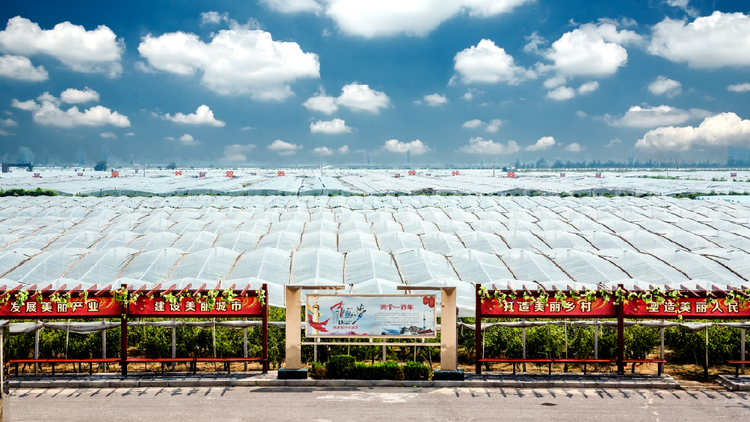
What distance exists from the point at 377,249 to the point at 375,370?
1548cm

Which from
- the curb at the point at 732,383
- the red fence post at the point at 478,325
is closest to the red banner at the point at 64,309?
the red fence post at the point at 478,325

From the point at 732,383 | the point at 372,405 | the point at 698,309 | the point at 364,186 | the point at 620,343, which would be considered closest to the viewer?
Answer: the point at 372,405

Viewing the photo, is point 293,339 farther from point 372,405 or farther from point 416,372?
point 416,372

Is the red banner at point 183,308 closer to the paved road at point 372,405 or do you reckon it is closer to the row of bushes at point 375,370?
the paved road at point 372,405

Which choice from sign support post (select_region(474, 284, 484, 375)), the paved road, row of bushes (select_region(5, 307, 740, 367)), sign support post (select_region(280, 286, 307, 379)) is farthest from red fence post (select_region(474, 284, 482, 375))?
sign support post (select_region(280, 286, 307, 379))

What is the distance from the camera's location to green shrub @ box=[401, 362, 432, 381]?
469 inches

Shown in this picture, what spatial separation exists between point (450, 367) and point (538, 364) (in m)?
3.31

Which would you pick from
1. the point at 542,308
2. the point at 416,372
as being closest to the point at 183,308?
the point at 416,372

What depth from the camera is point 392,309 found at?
1200 centimetres

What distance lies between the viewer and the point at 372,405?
10680 mm

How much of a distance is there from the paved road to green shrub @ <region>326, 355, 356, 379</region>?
1.71 ft

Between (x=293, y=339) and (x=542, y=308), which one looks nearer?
(x=542, y=308)

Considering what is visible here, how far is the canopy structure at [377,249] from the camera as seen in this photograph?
21828 mm

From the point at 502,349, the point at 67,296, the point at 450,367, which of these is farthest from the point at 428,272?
the point at 67,296
